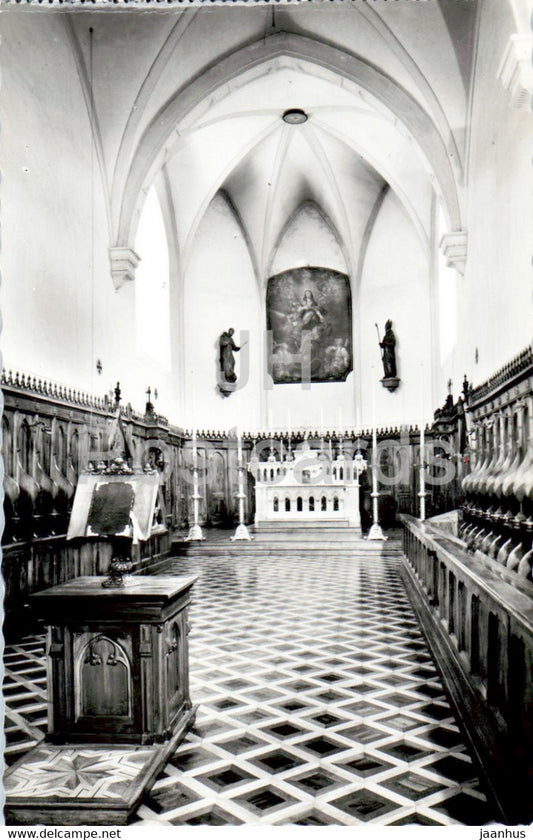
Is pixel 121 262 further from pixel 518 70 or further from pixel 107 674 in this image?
pixel 107 674

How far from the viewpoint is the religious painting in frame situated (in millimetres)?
17156

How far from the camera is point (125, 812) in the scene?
9.09 ft

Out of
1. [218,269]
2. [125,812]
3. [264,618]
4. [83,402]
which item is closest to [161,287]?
[218,269]

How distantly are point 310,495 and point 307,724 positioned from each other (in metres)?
9.03

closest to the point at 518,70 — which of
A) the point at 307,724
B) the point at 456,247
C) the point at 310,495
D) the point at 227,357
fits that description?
the point at 456,247

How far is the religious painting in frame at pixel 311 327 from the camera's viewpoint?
17.2m

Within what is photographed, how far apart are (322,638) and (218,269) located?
41.4 ft

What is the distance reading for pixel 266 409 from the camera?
1722 cm

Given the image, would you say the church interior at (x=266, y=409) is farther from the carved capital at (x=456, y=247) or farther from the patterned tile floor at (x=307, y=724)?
the carved capital at (x=456, y=247)

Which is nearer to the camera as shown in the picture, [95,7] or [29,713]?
[95,7]

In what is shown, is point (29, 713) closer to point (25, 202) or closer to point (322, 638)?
point (322, 638)

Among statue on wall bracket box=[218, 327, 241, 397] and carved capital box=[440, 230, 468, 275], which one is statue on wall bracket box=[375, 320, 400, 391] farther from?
carved capital box=[440, 230, 468, 275]

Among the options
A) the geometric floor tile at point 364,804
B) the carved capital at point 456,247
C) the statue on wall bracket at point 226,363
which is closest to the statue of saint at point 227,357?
the statue on wall bracket at point 226,363

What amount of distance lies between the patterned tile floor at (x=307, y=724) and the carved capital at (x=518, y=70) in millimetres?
4646
